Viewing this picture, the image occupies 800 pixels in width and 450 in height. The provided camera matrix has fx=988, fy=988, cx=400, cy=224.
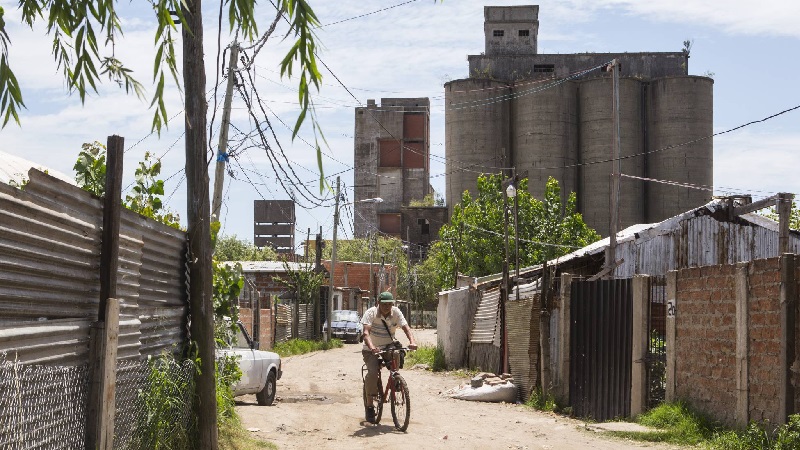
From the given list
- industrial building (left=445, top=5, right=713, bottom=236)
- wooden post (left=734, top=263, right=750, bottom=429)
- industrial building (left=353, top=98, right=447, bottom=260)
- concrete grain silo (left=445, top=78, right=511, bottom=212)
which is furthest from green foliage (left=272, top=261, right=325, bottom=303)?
industrial building (left=353, top=98, right=447, bottom=260)

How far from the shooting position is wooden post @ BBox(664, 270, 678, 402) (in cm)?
1332

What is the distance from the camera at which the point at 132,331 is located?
8391 millimetres

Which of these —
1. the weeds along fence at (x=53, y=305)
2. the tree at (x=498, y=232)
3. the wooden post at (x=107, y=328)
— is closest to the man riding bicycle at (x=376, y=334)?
the weeds along fence at (x=53, y=305)

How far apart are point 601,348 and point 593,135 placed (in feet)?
180

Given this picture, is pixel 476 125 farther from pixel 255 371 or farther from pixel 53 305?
pixel 53 305

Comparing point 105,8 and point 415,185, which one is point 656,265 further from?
point 415,185

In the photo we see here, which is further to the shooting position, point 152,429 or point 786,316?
point 786,316

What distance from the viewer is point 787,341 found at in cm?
1011

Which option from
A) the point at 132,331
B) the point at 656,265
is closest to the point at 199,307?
the point at 132,331

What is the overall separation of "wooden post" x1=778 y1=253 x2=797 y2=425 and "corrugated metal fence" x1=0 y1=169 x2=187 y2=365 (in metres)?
6.35

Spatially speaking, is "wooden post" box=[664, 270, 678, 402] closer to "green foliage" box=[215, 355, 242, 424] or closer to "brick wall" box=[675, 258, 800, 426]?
"brick wall" box=[675, 258, 800, 426]

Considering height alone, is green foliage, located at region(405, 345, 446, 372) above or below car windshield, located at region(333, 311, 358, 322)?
below

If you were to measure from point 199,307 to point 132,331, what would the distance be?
146 cm

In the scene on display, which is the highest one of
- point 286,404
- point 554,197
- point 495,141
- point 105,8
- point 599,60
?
point 599,60
